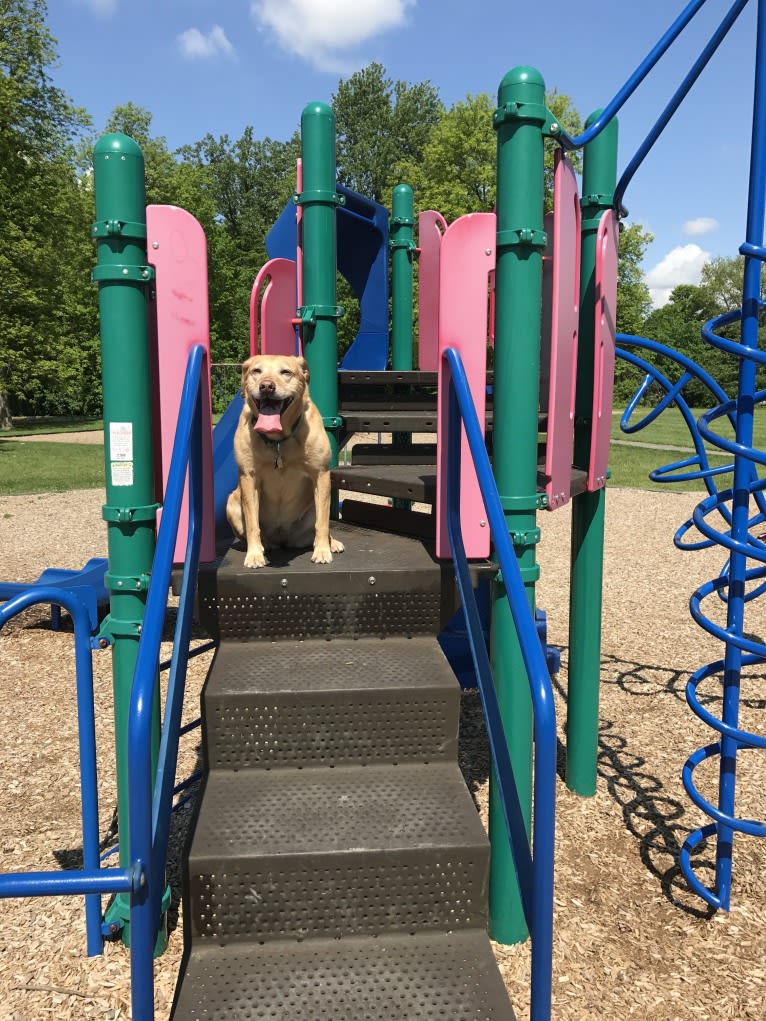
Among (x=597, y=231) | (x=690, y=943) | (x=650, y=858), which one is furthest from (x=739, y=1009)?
(x=597, y=231)

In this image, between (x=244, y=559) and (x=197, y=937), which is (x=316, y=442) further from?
(x=197, y=937)

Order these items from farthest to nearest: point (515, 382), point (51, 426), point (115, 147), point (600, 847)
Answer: point (51, 426) → point (600, 847) → point (515, 382) → point (115, 147)

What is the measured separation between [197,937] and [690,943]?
82.2 inches

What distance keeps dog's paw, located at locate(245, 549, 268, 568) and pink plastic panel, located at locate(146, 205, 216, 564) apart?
0.34 metres

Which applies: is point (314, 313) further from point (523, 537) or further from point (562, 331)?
point (523, 537)

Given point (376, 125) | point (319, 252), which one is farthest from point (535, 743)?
point (376, 125)

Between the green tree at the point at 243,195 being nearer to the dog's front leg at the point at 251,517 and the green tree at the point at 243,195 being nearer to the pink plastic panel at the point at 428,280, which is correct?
the pink plastic panel at the point at 428,280

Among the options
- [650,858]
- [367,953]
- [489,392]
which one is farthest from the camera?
[489,392]

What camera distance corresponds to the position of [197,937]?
2568 mm

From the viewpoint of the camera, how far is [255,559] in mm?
3658

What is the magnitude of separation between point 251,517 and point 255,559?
24cm

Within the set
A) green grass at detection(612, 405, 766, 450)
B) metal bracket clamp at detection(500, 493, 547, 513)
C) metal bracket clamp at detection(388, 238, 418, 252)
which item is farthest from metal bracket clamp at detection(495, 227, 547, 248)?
green grass at detection(612, 405, 766, 450)

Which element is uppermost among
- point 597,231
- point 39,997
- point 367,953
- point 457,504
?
point 597,231

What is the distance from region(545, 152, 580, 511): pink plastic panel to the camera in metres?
→ 3.41
